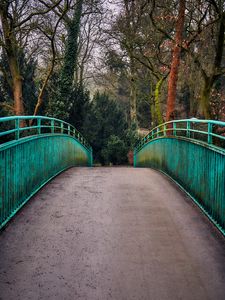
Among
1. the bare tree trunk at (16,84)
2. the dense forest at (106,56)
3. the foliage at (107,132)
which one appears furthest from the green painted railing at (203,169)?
the foliage at (107,132)

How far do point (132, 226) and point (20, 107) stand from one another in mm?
14552

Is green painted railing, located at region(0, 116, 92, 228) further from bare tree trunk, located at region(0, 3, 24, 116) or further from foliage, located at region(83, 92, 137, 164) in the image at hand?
foliage, located at region(83, 92, 137, 164)

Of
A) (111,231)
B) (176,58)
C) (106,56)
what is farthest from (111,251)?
(106,56)

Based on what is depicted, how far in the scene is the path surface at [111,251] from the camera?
153 inches

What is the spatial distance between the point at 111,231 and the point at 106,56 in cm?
2535

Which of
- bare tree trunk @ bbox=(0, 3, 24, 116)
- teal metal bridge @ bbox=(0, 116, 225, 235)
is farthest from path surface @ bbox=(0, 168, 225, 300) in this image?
bare tree trunk @ bbox=(0, 3, 24, 116)

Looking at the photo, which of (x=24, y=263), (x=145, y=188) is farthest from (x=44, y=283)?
(x=145, y=188)

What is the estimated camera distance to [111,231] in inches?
213

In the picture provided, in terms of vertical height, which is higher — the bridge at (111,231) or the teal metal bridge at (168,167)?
the teal metal bridge at (168,167)

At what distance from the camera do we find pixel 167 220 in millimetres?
5977

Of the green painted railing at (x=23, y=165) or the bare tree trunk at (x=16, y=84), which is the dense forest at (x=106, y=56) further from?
the green painted railing at (x=23, y=165)

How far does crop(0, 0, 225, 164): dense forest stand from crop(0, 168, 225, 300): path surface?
9.93 metres

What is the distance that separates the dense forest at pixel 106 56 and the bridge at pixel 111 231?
876cm

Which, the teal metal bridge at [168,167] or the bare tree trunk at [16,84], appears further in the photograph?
the bare tree trunk at [16,84]
